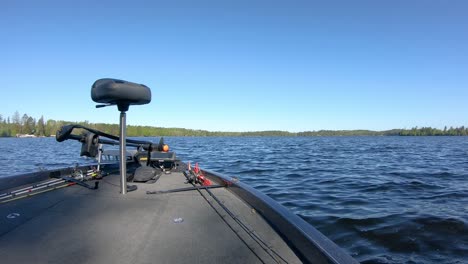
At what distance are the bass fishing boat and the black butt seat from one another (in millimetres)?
12

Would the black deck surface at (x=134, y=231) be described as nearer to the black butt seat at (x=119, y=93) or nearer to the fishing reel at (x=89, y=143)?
the fishing reel at (x=89, y=143)

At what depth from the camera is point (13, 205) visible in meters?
3.49

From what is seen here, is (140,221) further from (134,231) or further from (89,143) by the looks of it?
(89,143)

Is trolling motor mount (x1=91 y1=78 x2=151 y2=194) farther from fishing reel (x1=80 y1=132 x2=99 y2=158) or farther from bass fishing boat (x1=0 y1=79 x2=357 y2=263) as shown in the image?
fishing reel (x1=80 y1=132 x2=99 y2=158)

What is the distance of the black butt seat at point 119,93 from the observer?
3484 millimetres

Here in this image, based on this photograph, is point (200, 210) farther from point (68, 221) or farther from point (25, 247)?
point (25, 247)

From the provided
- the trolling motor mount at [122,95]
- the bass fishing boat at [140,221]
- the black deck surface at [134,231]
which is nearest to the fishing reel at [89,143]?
the bass fishing boat at [140,221]

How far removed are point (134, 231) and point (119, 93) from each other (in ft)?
5.57

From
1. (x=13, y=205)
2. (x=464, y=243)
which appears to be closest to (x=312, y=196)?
(x=464, y=243)

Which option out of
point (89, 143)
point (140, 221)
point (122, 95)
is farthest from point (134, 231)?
point (89, 143)

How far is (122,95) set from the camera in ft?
11.6

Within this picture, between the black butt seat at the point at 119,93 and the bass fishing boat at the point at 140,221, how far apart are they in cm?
1

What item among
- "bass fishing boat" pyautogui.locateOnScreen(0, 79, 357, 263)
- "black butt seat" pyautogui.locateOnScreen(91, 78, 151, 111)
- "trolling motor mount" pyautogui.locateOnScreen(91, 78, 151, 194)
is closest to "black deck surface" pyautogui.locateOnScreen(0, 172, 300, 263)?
"bass fishing boat" pyautogui.locateOnScreen(0, 79, 357, 263)

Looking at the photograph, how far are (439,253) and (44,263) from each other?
578 cm
